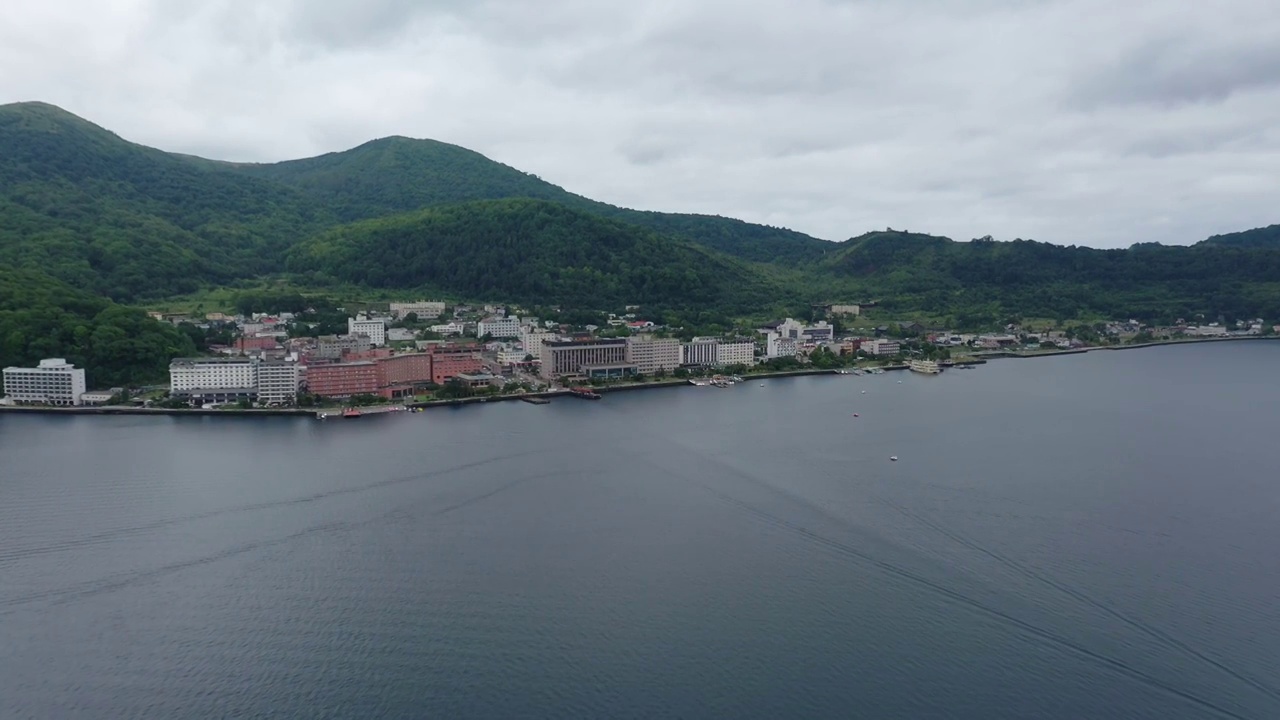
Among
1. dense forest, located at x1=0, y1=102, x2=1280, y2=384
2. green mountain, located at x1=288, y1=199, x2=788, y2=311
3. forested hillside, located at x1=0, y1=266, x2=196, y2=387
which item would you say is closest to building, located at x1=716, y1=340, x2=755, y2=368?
dense forest, located at x1=0, y1=102, x2=1280, y2=384

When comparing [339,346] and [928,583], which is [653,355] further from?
[928,583]

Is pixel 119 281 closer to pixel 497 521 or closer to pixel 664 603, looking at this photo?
pixel 497 521

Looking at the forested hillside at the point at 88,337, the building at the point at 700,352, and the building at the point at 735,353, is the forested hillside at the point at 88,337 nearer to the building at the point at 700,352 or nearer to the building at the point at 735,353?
the building at the point at 700,352

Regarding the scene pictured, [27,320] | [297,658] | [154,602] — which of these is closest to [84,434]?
[27,320]

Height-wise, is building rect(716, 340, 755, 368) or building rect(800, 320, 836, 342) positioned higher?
building rect(800, 320, 836, 342)

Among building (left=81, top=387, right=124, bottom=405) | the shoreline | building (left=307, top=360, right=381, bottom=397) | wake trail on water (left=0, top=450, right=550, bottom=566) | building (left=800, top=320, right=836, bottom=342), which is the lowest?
wake trail on water (left=0, top=450, right=550, bottom=566)

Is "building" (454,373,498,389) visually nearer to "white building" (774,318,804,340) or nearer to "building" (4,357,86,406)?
"building" (4,357,86,406)
